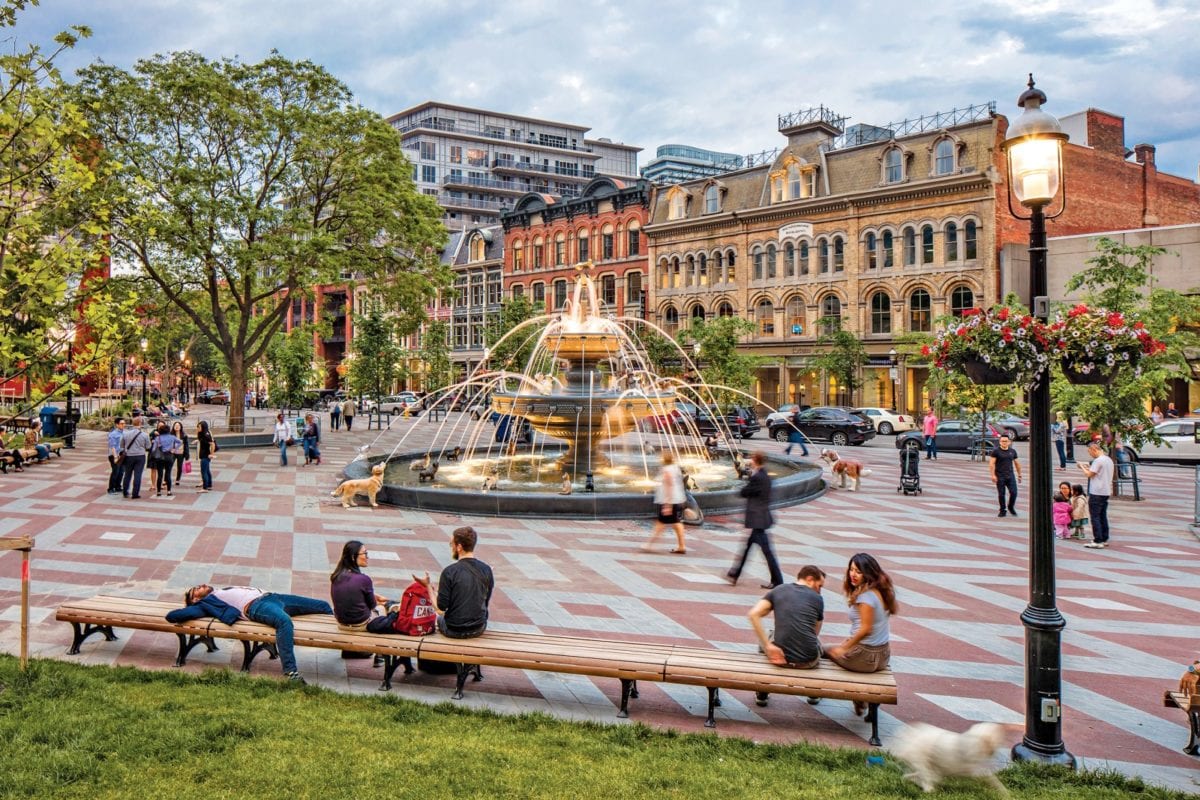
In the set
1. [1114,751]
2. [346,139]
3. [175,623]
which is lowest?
A: [1114,751]

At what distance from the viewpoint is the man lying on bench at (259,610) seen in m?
6.84

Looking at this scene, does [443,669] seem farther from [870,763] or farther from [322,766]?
[870,763]

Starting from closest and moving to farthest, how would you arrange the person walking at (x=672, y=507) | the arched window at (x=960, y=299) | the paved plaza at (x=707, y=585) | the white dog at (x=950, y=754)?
the white dog at (x=950, y=754)
the paved plaza at (x=707, y=585)
the person walking at (x=672, y=507)
the arched window at (x=960, y=299)

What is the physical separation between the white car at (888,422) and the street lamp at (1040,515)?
3410 centimetres

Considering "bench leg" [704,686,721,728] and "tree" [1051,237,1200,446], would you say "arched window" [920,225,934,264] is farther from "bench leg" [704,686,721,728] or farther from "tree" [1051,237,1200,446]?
"bench leg" [704,686,721,728]

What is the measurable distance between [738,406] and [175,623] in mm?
31533

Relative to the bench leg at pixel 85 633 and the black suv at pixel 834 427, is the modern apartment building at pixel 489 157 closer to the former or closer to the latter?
the black suv at pixel 834 427

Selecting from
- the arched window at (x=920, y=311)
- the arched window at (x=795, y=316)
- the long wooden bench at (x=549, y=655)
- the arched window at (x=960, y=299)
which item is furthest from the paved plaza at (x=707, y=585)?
the arched window at (x=795, y=316)

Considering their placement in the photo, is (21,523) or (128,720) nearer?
(128,720)

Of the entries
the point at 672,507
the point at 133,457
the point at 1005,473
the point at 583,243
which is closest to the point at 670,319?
the point at 583,243

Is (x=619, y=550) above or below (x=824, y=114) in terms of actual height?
below

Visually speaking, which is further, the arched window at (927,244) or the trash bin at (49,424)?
the arched window at (927,244)

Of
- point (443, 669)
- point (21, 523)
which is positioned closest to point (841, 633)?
point (443, 669)

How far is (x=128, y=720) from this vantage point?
579cm
